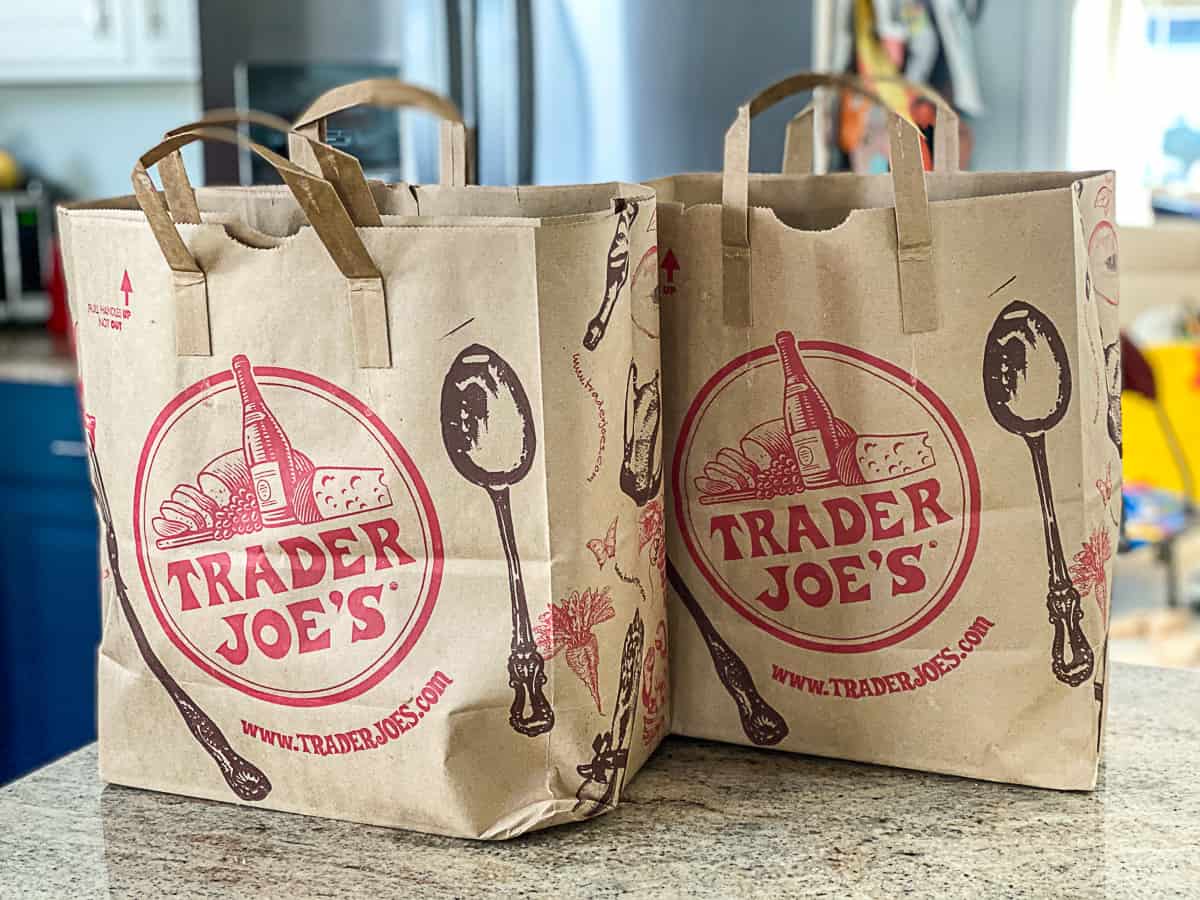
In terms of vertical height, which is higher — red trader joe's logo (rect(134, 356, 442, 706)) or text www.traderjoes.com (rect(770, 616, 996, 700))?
red trader joe's logo (rect(134, 356, 442, 706))

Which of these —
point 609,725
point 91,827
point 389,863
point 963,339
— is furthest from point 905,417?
point 91,827

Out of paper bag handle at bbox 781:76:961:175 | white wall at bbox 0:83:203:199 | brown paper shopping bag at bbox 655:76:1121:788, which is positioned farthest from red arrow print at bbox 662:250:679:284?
white wall at bbox 0:83:203:199

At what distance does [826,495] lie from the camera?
2.70ft

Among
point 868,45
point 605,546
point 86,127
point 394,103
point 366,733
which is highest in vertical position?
point 868,45

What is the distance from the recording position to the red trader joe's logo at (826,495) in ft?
2.61

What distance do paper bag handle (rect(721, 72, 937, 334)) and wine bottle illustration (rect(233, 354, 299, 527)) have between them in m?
0.28

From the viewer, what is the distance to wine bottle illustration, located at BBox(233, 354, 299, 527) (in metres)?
0.76

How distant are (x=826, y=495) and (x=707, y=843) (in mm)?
219

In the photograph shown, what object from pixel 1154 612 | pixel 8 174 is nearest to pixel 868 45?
pixel 1154 612

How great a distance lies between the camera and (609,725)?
78 cm

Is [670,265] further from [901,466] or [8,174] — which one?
[8,174]

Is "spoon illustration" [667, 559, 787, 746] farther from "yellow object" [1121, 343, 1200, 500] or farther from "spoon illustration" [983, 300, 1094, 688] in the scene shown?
"yellow object" [1121, 343, 1200, 500]

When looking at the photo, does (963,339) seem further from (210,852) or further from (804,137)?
(210,852)

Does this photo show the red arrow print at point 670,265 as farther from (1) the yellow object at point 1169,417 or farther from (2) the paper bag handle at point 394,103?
(1) the yellow object at point 1169,417
